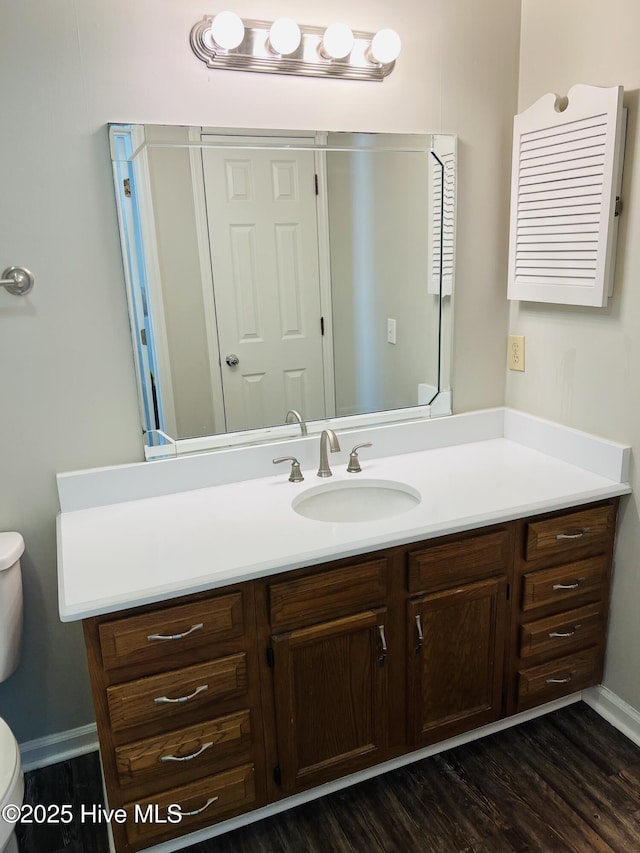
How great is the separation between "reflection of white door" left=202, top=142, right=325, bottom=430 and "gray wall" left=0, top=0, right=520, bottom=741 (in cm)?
13

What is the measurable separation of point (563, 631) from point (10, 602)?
156 centimetres

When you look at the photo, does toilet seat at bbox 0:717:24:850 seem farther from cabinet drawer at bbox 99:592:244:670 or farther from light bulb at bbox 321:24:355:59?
light bulb at bbox 321:24:355:59

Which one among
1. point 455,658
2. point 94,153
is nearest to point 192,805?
point 455,658

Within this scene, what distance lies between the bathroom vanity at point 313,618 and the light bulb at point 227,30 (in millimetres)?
1109

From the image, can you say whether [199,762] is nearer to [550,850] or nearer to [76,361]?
[550,850]

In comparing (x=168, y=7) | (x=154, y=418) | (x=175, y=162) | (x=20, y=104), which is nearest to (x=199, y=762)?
(x=154, y=418)

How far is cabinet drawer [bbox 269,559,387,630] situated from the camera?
1.51 m

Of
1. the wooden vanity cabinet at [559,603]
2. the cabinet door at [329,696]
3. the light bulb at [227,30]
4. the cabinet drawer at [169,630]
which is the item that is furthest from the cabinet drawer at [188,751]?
the light bulb at [227,30]

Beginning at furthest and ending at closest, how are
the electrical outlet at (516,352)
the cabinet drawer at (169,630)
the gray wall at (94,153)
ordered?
the electrical outlet at (516,352)
the gray wall at (94,153)
the cabinet drawer at (169,630)

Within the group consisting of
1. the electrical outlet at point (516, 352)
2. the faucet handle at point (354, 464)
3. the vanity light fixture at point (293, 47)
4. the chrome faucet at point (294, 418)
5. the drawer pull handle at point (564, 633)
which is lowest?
the drawer pull handle at point (564, 633)

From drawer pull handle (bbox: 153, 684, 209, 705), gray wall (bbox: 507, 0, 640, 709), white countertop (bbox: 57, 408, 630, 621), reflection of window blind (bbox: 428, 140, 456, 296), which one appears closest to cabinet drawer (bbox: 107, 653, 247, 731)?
drawer pull handle (bbox: 153, 684, 209, 705)

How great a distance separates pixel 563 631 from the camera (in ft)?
6.30

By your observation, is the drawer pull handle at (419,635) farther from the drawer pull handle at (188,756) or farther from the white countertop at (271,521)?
the drawer pull handle at (188,756)

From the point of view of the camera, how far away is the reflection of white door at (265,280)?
5.92ft
